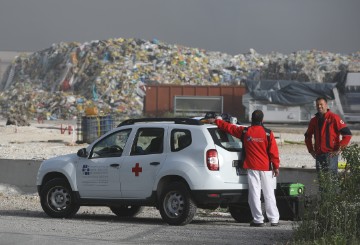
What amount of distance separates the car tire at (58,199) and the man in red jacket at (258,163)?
10.1 feet

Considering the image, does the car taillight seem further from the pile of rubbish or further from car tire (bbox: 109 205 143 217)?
the pile of rubbish

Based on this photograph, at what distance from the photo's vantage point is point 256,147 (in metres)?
12.8

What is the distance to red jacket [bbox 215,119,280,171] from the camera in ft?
41.8

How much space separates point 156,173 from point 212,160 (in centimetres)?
104

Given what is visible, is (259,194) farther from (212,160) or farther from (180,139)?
(180,139)

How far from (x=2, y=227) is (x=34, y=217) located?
1.84 m

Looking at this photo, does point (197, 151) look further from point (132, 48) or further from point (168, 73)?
point (132, 48)

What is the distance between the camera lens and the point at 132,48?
7331 cm

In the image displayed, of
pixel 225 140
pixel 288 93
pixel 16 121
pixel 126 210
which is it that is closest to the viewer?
pixel 225 140

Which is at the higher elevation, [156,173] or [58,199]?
[156,173]

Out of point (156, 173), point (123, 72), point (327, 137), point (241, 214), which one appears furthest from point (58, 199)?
point (123, 72)

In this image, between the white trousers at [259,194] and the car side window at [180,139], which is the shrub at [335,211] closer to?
the white trousers at [259,194]

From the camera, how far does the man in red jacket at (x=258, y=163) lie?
12.7m

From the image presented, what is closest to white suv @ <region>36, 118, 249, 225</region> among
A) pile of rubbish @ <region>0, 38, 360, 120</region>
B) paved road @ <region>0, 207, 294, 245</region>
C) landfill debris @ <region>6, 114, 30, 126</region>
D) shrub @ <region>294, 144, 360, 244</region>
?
paved road @ <region>0, 207, 294, 245</region>
